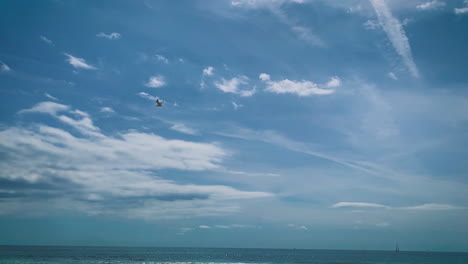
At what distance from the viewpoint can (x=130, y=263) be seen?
8094 centimetres

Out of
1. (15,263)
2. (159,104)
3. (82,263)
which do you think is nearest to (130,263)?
(82,263)

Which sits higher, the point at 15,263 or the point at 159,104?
the point at 159,104

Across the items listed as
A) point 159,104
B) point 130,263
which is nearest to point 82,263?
point 130,263

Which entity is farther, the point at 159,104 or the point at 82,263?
the point at 82,263

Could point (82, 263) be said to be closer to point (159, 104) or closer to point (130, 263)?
point (130, 263)

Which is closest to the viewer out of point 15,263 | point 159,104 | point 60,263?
point 159,104

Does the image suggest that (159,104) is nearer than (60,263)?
Yes

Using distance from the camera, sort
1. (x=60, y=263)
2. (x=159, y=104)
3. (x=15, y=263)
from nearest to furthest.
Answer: (x=159, y=104), (x=15, y=263), (x=60, y=263)

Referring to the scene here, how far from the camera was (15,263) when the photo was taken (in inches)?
2803

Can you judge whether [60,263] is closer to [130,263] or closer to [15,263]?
[15,263]

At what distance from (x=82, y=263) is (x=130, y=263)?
34.1 feet

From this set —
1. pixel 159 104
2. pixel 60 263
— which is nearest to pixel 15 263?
pixel 60 263

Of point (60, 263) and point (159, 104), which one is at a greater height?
point (159, 104)

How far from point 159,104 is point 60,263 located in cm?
6086
